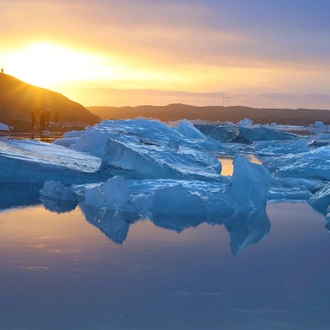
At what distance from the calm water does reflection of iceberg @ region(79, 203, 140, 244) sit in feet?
0.03

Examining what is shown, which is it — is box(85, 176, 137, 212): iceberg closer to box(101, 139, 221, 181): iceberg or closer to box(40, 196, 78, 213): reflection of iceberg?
box(40, 196, 78, 213): reflection of iceberg

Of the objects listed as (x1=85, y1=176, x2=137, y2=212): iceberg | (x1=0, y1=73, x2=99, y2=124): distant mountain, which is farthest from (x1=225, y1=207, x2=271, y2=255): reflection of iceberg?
(x1=0, y1=73, x2=99, y2=124): distant mountain

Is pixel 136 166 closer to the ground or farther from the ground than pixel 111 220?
farther from the ground

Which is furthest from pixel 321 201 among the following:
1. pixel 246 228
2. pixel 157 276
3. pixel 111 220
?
pixel 157 276

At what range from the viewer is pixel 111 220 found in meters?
5.39

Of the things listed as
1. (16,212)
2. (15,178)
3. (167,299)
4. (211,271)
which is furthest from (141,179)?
(167,299)

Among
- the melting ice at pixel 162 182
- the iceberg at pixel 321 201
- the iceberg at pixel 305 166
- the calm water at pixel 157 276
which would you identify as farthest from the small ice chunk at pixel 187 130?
the calm water at pixel 157 276

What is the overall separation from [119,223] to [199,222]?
2.60 ft

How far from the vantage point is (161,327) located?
2.69 m

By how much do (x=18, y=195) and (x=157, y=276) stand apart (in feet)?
12.6

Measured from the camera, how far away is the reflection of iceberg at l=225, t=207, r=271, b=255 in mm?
4590

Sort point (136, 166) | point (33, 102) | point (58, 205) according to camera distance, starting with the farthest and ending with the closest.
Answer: point (33, 102)
point (136, 166)
point (58, 205)

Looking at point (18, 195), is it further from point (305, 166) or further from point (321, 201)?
point (305, 166)

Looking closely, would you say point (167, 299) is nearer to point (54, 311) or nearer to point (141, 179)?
point (54, 311)
